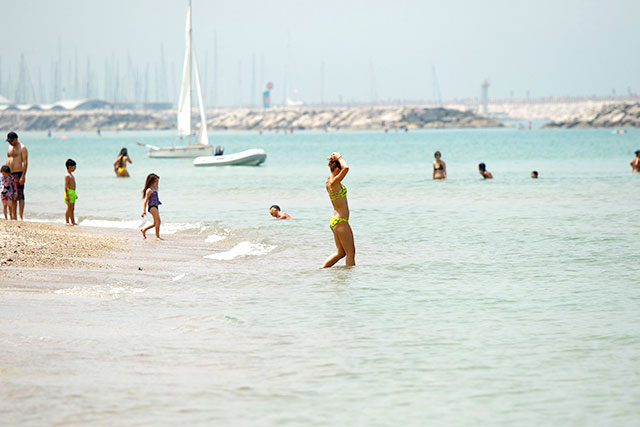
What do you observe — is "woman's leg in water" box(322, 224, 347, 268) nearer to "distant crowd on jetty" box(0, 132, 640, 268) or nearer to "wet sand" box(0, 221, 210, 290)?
"distant crowd on jetty" box(0, 132, 640, 268)

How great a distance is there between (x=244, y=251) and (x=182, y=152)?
50.0m

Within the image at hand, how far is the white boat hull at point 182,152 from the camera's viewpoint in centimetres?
6319

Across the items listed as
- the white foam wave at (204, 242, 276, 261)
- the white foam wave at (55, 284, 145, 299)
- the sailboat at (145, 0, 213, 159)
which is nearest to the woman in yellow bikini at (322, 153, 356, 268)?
the white foam wave at (204, 242, 276, 261)

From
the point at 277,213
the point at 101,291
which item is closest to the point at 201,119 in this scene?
the point at 277,213

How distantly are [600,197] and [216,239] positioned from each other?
15.5 meters

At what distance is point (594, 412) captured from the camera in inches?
263

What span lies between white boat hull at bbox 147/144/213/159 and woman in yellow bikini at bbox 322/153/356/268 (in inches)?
1986

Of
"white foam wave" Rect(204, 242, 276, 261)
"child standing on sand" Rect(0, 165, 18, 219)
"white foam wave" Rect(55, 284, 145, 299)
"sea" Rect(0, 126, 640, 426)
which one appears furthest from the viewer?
"child standing on sand" Rect(0, 165, 18, 219)

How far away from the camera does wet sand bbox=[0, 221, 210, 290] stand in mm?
12305

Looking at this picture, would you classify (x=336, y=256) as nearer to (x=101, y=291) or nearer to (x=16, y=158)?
(x=101, y=291)

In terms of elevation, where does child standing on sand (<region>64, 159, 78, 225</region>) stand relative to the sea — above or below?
above

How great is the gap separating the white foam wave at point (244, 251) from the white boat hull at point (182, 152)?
46.6 m

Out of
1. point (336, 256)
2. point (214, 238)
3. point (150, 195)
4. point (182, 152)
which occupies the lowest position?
point (214, 238)

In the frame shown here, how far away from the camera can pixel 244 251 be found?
1619 cm
